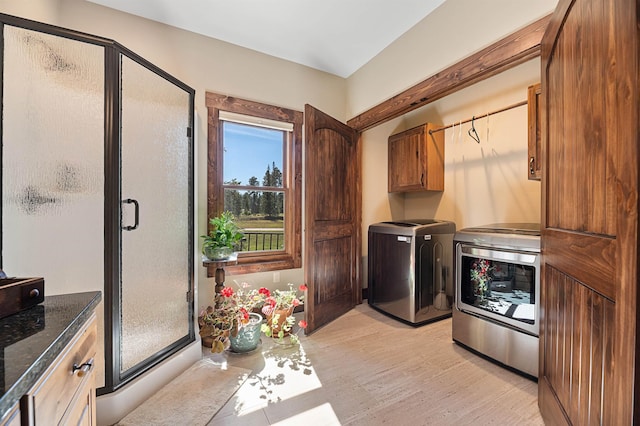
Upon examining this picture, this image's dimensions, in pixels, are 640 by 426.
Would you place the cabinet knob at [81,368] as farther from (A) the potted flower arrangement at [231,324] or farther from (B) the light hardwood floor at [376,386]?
(A) the potted flower arrangement at [231,324]

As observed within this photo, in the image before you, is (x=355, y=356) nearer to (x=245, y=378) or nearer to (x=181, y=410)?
(x=245, y=378)

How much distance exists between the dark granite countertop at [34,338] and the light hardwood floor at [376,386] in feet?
A: 3.44

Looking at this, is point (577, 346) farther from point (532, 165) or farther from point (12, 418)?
point (12, 418)

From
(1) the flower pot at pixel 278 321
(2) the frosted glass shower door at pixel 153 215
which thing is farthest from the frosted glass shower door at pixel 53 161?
(1) the flower pot at pixel 278 321

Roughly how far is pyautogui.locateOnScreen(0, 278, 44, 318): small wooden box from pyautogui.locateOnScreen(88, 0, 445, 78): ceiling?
7.40ft

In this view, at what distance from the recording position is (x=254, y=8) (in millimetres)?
2154

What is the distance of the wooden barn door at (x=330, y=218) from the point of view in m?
2.46

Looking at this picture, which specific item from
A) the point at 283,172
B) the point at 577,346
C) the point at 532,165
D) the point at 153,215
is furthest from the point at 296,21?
the point at 577,346

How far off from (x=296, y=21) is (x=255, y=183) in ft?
5.01

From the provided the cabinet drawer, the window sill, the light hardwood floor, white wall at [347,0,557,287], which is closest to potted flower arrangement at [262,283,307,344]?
the light hardwood floor

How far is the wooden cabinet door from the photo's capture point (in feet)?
2.49

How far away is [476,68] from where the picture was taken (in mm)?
1756

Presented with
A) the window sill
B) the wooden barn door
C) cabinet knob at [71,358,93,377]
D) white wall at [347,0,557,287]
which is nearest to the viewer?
cabinet knob at [71,358,93,377]

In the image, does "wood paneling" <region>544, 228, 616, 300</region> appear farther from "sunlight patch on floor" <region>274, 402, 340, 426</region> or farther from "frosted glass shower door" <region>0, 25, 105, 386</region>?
"frosted glass shower door" <region>0, 25, 105, 386</region>
